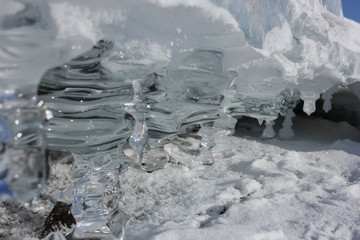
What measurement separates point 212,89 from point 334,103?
5.28 ft

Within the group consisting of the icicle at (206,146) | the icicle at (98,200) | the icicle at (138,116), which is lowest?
the icicle at (206,146)

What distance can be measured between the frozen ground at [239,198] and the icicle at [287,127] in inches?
14.1

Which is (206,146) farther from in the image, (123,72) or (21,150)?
(21,150)

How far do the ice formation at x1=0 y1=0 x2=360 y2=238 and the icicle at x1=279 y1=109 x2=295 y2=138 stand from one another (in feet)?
1.95

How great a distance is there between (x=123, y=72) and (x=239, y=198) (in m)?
0.73

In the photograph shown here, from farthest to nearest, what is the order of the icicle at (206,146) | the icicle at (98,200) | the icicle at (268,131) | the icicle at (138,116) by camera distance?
the icicle at (268,131)
the icicle at (206,146)
the icicle at (138,116)
the icicle at (98,200)

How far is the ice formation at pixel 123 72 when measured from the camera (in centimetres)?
81

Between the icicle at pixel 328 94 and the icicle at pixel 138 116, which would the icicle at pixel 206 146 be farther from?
the icicle at pixel 328 94

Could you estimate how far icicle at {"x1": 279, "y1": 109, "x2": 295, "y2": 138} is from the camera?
8.33 feet

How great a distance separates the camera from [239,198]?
58.3 inches

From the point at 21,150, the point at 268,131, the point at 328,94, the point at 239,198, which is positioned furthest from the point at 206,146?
the point at 21,150

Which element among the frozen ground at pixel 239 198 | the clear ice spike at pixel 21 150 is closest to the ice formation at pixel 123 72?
the clear ice spike at pixel 21 150

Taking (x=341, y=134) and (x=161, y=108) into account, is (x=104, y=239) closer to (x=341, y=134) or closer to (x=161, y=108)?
(x=161, y=108)

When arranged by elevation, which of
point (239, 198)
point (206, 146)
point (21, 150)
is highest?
point (21, 150)
